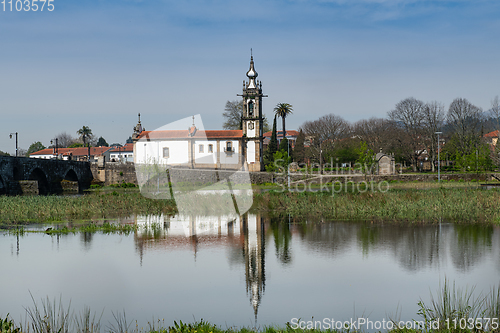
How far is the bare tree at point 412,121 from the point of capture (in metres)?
73.4

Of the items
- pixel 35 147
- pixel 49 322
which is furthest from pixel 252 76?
pixel 35 147

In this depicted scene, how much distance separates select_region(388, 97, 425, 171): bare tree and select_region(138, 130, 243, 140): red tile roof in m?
27.3

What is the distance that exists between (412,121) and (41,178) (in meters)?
57.8

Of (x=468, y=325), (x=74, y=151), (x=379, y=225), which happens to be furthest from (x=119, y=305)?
(x=74, y=151)

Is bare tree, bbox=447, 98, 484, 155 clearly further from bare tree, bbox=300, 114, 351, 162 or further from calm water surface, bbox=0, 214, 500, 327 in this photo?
calm water surface, bbox=0, 214, 500, 327

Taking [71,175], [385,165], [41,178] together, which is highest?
[385,165]

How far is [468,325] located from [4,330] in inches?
284

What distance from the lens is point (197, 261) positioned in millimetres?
13562

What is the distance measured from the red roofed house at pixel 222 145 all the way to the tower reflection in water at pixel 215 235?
4961cm

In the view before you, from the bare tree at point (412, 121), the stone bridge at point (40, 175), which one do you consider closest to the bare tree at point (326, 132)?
the bare tree at point (412, 121)

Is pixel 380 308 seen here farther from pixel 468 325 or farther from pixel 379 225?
pixel 379 225

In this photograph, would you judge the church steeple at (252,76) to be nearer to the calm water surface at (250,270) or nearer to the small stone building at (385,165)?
the small stone building at (385,165)

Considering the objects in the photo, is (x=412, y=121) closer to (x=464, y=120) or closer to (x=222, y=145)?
(x=464, y=120)

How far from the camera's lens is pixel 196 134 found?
77062 mm
